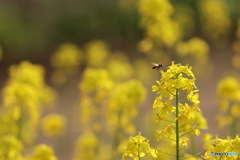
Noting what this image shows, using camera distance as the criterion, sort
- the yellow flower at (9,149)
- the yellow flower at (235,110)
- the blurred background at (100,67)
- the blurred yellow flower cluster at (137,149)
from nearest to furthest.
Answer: the blurred yellow flower cluster at (137,149) → the yellow flower at (9,149) → the yellow flower at (235,110) → the blurred background at (100,67)

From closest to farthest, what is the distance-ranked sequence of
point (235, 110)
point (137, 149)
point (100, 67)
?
point (137, 149)
point (235, 110)
point (100, 67)

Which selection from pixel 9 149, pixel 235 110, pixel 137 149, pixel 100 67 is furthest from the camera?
pixel 100 67

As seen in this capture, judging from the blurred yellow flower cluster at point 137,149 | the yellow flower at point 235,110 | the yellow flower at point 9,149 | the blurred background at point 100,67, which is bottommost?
the blurred yellow flower cluster at point 137,149

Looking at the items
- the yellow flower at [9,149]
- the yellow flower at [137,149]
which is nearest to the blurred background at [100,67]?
the yellow flower at [9,149]

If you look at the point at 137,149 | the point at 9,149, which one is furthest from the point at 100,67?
the point at 137,149

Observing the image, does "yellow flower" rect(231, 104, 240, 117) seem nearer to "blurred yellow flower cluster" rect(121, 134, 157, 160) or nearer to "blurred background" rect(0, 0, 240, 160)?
"blurred background" rect(0, 0, 240, 160)

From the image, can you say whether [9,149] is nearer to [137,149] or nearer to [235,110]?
[137,149]

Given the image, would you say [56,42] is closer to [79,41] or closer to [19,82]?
[79,41]

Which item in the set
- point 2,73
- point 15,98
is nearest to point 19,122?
point 15,98

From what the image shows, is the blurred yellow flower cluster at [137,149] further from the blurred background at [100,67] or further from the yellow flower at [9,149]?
the yellow flower at [9,149]
